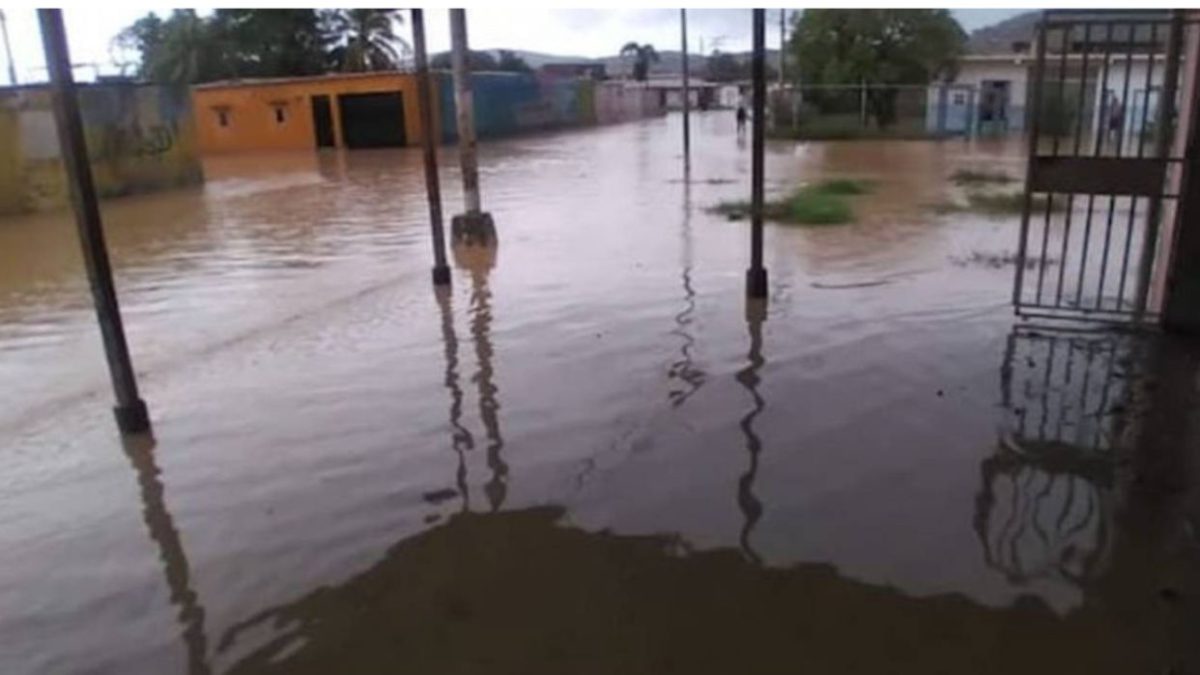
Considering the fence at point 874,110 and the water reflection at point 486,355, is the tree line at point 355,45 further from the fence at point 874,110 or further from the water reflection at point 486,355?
the water reflection at point 486,355

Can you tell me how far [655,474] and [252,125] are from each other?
37.5 metres

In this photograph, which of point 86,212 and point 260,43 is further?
point 260,43

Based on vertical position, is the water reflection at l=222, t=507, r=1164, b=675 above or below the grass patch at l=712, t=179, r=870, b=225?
above

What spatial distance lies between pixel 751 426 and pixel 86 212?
158 inches

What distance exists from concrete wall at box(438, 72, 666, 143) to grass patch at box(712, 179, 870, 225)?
778 inches

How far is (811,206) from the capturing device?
14.5m

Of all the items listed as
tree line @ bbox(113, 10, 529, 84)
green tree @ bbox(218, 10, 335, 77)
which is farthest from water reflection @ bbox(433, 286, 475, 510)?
green tree @ bbox(218, 10, 335, 77)

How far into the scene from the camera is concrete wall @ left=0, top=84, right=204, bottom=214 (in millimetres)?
19203

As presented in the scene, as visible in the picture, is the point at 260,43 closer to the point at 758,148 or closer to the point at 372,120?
the point at 372,120

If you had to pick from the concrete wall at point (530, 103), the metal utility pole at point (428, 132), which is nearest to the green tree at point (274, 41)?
the concrete wall at point (530, 103)

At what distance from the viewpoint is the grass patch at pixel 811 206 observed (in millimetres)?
13594

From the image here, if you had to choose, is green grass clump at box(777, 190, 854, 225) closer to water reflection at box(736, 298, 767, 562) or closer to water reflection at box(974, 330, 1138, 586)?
water reflection at box(736, 298, 767, 562)

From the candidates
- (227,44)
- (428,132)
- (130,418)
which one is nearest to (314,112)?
(227,44)

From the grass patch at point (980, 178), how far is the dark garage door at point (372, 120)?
22.9 metres
